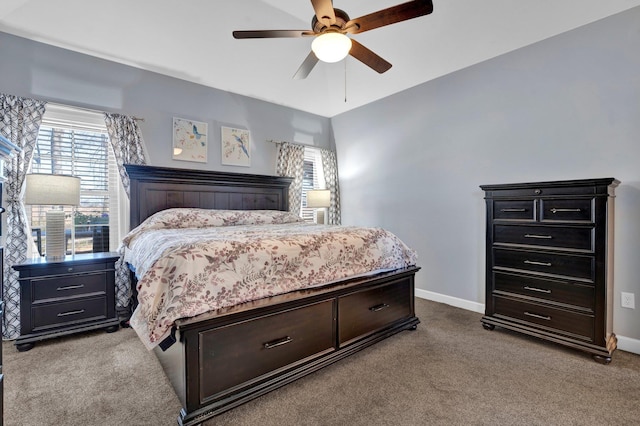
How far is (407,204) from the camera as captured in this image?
4133 mm

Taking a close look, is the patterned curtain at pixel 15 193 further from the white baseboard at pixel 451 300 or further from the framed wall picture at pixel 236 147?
the white baseboard at pixel 451 300

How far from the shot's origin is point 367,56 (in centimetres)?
247

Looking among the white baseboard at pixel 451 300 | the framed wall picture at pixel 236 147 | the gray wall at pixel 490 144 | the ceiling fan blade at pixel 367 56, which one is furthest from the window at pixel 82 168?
the white baseboard at pixel 451 300

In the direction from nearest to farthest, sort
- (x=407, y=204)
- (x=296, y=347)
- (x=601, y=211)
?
(x=296, y=347) → (x=601, y=211) → (x=407, y=204)

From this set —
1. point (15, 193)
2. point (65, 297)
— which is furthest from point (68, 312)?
point (15, 193)

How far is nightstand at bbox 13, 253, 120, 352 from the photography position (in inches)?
99.4

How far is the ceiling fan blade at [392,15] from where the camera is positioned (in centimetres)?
187

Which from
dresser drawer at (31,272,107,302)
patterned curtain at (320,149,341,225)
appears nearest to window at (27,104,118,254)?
dresser drawer at (31,272,107,302)

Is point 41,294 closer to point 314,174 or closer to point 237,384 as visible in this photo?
point 237,384

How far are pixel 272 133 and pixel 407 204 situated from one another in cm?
217

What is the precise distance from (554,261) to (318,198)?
2.88m

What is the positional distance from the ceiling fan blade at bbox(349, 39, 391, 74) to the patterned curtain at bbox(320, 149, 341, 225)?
7.97 ft

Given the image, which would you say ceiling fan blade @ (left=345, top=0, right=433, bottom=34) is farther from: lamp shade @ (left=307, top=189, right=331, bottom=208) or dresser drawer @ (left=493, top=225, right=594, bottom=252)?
lamp shade @ (left=307, top=189, right=331, bottom=208)

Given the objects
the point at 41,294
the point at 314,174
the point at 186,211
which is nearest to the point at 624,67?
the point at 314,174
